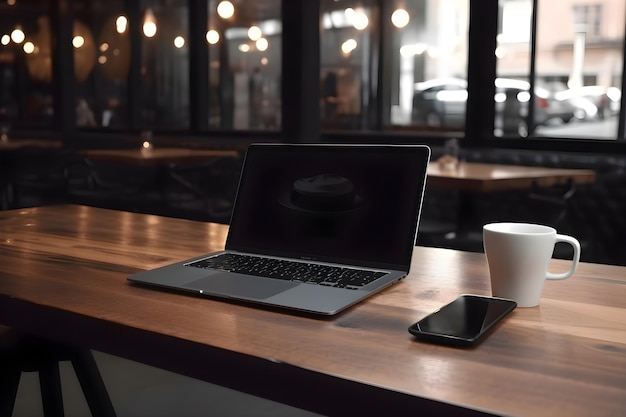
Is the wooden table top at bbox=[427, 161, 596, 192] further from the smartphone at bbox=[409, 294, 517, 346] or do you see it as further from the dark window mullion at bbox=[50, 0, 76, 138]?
the dark window mullion at bbox=[50, 0, 76, 138]

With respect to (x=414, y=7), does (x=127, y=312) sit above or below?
below

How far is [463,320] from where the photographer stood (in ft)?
2.88

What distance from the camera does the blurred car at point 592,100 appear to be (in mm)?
5070

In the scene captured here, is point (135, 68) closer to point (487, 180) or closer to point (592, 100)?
point (592, 100)

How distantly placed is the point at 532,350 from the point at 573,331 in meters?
0.10

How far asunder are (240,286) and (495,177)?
2.85m

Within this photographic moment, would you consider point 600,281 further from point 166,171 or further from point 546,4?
point 166,171

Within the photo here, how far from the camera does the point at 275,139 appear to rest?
248 inches

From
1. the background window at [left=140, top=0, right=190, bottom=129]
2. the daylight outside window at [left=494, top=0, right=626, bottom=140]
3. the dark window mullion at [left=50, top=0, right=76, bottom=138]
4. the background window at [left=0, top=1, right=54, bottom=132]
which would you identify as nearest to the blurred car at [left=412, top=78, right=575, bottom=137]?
the daylight outside window at [left=494, top=0, right=626, bottom=140]

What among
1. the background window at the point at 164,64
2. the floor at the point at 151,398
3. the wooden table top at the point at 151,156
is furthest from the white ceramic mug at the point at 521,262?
the background window at the point at 164,64

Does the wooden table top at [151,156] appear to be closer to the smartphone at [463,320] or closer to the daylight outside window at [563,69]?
the daylight outside window at [563,69]

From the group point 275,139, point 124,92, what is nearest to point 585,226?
point 275,139

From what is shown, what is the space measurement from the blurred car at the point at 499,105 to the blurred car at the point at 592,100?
0.24 feet

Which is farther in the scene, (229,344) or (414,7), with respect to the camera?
(414,7)
